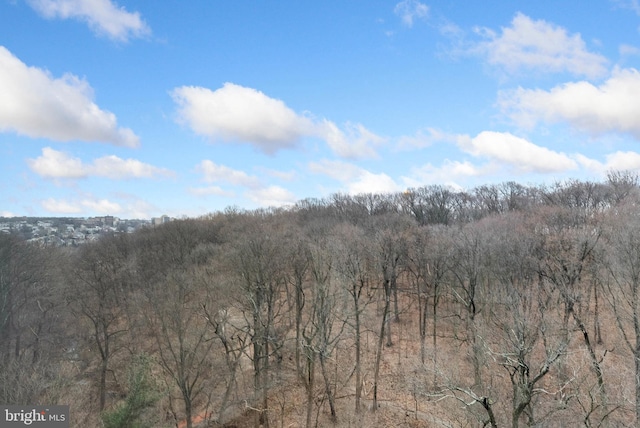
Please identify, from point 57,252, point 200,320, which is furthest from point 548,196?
point 57,252

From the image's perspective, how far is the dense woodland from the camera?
57.9ft

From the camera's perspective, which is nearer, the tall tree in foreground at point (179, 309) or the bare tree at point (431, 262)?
the tall tree in foreground at point (179, 309)

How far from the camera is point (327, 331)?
22.5 m

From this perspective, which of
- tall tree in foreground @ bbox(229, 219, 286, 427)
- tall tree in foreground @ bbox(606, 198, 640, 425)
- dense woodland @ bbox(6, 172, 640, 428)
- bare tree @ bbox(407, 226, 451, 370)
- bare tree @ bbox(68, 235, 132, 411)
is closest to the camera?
tall tree in foreground @ bbox(606, 198, 640, 425)

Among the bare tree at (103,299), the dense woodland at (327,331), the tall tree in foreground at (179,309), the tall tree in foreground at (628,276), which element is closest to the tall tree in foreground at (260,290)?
the dense woodland at (327,331)

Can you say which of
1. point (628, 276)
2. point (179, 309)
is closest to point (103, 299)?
point (179, 309)

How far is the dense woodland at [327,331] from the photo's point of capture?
57.9 feet

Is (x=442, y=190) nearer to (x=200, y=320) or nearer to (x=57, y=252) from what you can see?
(x=200, y=320)

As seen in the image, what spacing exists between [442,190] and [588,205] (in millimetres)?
21331

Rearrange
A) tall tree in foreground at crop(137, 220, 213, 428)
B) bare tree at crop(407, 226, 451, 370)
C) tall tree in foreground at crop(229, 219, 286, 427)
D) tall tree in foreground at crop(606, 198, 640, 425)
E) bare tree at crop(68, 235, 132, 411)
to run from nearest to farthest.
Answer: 1. tall tree in foreground at crop(606, 198, 640, 425)
2. tall tree in foreground at crop(137, 220, 213, 428)
3. tall tree in foreground at crop(229, 219, 286, 427)
4. bare tree at crop(68, 235, 132, 411)
5. bare tree at crop(407, 226, 451, 370)

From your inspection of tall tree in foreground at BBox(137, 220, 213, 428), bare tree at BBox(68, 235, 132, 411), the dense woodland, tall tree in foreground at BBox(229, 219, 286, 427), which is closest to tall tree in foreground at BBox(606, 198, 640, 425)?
the dense woodland

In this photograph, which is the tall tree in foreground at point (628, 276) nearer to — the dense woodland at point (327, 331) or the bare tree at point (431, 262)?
the dense woodland at point (327, 331)

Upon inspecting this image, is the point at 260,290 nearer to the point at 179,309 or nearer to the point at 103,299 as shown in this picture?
the point at 179,309

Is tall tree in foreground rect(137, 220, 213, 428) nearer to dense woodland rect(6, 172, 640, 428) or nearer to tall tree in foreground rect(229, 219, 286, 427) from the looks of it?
dense woodland rect(6, 172, 640, 428)
